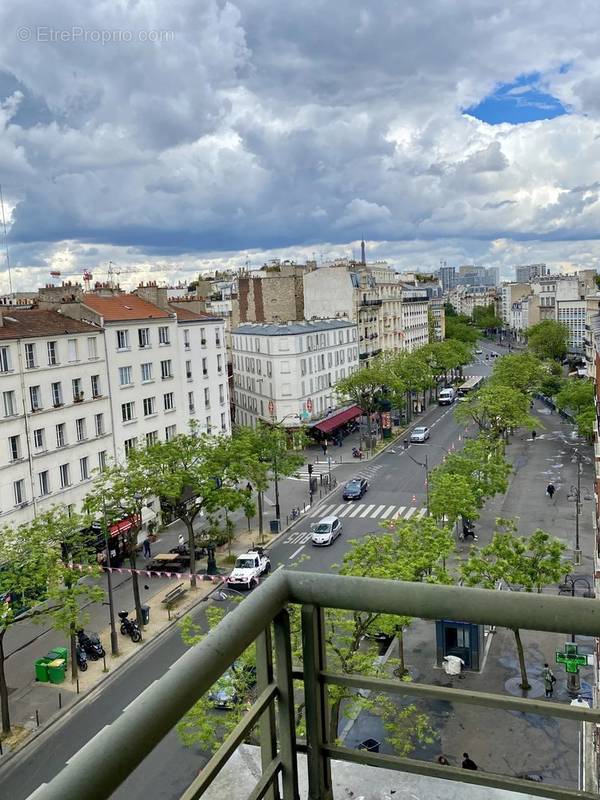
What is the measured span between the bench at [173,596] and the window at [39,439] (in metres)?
11.3

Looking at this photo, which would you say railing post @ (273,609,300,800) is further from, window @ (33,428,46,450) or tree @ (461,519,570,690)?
window @ (33,428,46,450)

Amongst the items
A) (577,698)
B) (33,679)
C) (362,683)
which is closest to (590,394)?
(577,698)

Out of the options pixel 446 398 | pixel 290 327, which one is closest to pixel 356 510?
pixel 290 327

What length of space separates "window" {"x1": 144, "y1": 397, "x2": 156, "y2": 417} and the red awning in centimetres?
2777

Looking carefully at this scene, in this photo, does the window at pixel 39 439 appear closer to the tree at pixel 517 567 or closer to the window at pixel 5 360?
the window at pixel 5 360

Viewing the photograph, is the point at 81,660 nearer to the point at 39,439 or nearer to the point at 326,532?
the point at 39,439

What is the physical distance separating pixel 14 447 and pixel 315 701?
129 ft

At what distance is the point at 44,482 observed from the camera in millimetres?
42188

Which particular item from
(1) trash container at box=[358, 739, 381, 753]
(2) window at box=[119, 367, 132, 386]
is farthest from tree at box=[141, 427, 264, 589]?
(1) trash container at box=[358, 739, 381, 753]

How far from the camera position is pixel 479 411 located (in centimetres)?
6769

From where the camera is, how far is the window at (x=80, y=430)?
4534cm

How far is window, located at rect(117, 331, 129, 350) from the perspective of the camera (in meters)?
49.5

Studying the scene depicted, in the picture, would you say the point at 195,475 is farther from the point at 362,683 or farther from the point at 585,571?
the point at 362,683

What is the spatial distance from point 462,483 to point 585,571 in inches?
345
